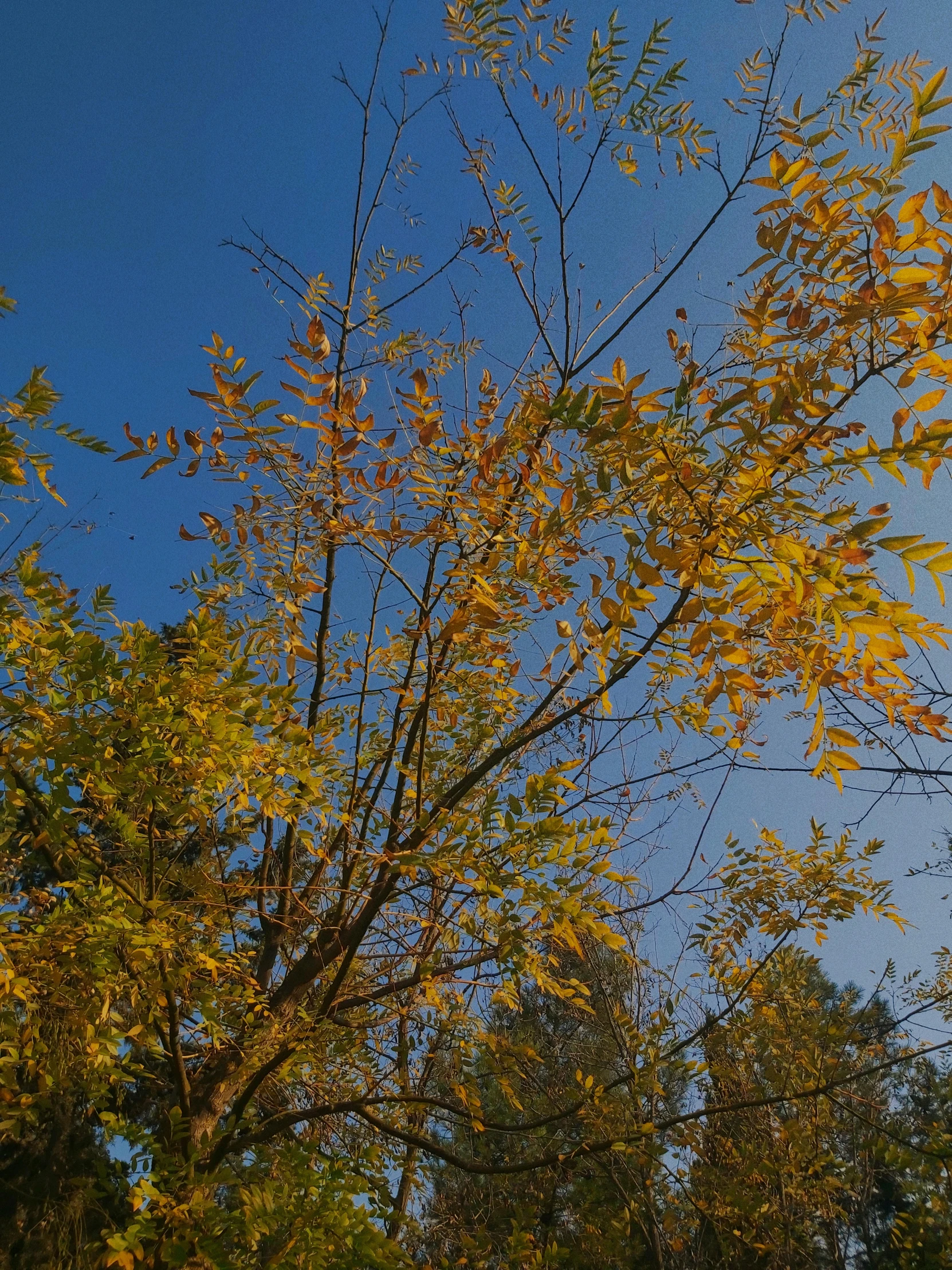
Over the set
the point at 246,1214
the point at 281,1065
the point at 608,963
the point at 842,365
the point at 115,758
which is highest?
the point at 608,963

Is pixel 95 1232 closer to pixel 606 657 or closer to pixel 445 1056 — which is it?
pixel 445 1056

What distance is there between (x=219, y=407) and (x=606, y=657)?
1105mm

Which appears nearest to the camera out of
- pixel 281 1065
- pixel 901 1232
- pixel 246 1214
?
pixel 246 1214

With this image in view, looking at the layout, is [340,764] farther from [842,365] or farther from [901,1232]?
[901,1232]

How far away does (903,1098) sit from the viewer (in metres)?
10.0

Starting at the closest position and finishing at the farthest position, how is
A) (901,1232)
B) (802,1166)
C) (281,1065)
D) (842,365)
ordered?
(842,365) → (281,1065) → (802,1166) → (901,1232)

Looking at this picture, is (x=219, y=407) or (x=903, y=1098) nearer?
(x=219, y=407)

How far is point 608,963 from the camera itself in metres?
6.10

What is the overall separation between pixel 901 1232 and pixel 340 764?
5421mm

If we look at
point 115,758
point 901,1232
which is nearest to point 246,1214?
point 115,758

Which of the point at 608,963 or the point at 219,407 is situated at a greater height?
the point at 608,963

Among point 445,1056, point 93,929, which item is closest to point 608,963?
point 445,1056

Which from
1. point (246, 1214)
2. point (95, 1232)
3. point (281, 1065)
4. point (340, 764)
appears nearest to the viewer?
point (246, 1214)

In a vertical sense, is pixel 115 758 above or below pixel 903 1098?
below
